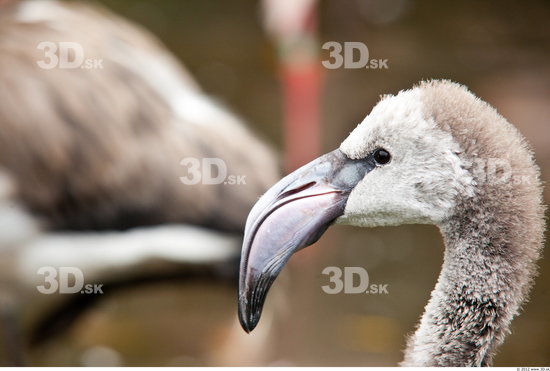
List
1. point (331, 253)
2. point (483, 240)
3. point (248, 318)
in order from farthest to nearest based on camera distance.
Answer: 1. point (331, 253)
2. point (248, 318)
3. point (483, 240)

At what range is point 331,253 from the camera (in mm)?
2473

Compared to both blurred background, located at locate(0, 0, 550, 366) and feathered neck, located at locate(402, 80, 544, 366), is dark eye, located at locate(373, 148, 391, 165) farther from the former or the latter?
blurred background, located at locate(0, 0, 550, 366)

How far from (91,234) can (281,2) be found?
0.96 m

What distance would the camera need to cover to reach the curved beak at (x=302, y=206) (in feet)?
4.24

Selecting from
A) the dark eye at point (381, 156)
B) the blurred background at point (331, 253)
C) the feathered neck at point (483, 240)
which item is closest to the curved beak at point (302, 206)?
the dark eye at point (381, 156)

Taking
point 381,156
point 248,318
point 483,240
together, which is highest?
point 381,156

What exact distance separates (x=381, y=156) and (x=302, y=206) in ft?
0.47

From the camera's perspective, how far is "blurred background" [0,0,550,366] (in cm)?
238

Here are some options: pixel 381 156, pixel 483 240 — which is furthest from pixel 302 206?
pixel 483 240

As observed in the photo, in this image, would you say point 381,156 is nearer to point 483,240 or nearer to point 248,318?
point 483,240

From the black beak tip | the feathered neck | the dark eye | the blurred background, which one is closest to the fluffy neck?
the feathered neck

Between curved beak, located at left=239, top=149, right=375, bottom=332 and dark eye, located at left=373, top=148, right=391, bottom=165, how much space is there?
1 centimetres

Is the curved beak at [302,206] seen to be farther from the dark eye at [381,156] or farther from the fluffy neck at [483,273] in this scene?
the fluffy neck at [483,273]

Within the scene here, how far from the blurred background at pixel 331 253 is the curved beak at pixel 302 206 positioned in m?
0.90
